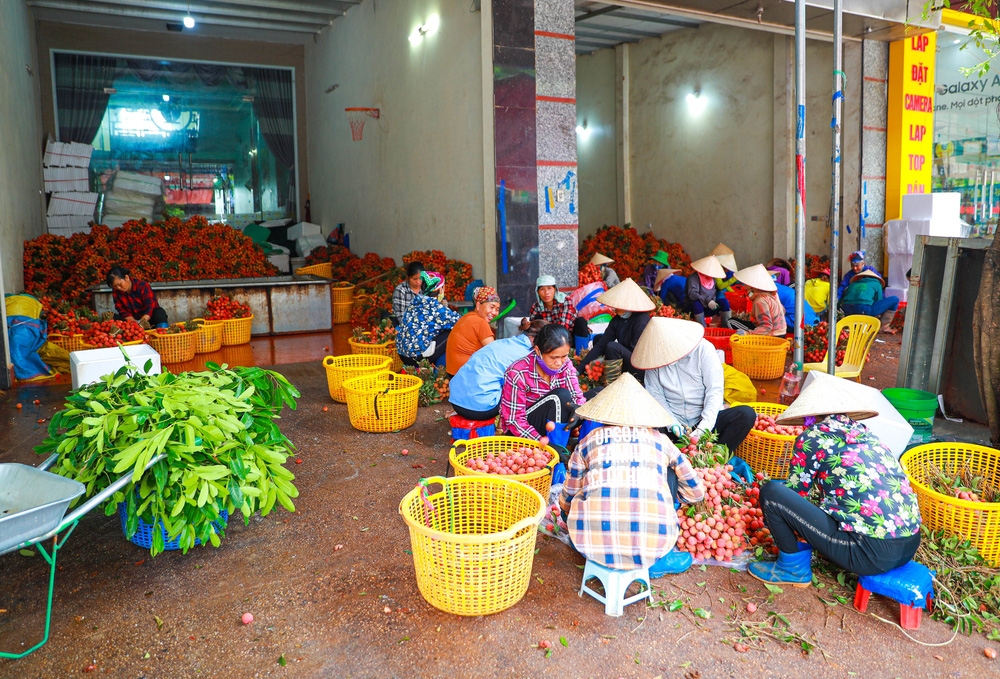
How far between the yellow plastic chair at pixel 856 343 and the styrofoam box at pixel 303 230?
484 inches

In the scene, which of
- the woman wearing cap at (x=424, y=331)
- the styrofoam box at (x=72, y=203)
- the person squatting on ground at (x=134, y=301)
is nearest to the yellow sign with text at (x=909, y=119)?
the woman wearing cap at (x=424, y=331)

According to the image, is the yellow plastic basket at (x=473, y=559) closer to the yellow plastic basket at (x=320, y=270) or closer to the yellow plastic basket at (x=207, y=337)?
the yellow plastic basket at (x=207, y=337)

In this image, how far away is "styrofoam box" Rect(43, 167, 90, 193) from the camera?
46.4 ft

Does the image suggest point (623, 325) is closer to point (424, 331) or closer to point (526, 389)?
point (526, 389)

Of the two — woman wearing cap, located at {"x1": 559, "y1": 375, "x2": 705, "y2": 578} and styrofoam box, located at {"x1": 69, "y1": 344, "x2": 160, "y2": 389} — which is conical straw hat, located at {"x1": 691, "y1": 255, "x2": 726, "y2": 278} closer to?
woman wearing cap, located at {"x1": 559, "y1": 375, "x2": 705, "y2": 578}

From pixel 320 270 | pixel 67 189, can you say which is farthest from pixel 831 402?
pixel 67 189

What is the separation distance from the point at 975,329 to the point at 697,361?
1.74 m

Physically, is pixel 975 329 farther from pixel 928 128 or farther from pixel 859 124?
pixel 928 128

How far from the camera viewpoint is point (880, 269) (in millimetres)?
11398

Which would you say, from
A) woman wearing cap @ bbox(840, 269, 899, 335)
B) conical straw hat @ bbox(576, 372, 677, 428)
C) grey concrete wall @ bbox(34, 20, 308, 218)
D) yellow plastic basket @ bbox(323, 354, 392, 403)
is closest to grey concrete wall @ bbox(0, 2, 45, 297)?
grey concrete wall @ bbox(34, 20, 308, 218)

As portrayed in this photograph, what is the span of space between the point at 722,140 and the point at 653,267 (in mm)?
3685

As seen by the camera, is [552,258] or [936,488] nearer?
[936,488]

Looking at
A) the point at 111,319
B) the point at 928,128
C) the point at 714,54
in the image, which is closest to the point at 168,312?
the point at 111,319

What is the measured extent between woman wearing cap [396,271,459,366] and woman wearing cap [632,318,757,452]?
2.78m
